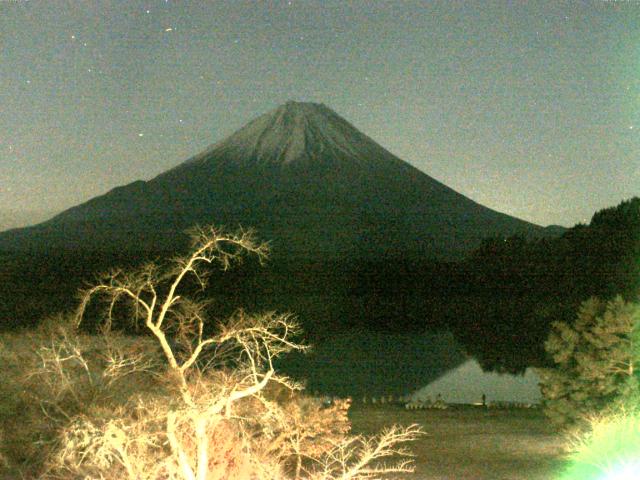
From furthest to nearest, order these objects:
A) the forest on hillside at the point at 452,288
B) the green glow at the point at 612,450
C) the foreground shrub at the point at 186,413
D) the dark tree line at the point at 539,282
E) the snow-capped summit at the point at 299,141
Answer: the snow-capped summit at the point at 299,141, the forest on hillside at the point at 452,288, the dark tree line at the point at 539,282, the green glow at the point at 612,450, the foreground shrub at the point at 186,413

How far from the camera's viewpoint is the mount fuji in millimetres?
107250

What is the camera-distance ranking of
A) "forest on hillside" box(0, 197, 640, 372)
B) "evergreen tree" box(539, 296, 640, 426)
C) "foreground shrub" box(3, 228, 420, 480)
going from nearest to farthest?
"foreground shrub" box(3, 228, 420, 480) → "evergreen tree" box(539, 296, 640, 426) → "forest on hillside" box(0, 197, 640, 372)

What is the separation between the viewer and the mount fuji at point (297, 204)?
352ft

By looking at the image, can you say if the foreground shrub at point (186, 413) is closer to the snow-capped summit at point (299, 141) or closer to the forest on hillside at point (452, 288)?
the forest on hillside at point (452, 288)

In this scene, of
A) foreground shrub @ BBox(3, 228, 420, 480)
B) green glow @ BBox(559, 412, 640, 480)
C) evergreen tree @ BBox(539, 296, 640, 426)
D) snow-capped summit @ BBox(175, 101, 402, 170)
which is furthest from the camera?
snow-capped summit @ BBox(175, 101, 402, 170)

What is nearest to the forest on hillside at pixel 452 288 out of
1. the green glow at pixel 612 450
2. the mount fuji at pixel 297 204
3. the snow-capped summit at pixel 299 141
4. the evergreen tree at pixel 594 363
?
the evergreen tree at pixel 594 363

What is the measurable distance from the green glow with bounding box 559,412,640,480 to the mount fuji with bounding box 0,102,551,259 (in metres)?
86.3

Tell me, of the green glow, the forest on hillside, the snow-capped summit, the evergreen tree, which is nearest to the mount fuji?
the snow-capped summit

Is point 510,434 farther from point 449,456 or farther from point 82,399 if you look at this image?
point 82,399

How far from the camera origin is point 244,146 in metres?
135

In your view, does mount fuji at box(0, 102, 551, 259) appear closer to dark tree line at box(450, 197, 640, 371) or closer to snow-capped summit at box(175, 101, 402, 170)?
snow-capped summit at box(175, 101, 402, 170)

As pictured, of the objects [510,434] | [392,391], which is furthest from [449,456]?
[392,391]

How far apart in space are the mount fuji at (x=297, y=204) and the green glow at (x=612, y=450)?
86.3 m

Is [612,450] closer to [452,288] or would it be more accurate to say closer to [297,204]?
[452,288]
